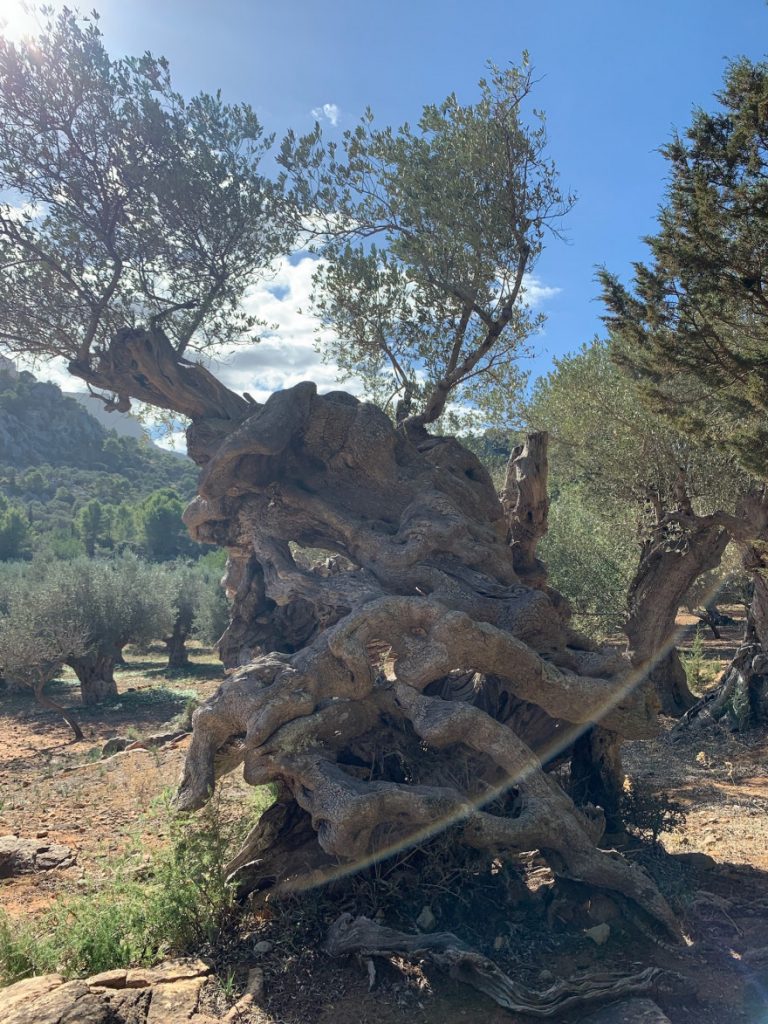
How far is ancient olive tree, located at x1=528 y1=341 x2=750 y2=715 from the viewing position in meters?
8.69

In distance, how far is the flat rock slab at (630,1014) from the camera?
3.83m

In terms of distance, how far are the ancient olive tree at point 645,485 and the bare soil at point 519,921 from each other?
1.71m

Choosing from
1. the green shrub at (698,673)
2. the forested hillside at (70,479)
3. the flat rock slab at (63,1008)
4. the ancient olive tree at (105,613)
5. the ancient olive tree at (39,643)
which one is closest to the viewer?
the flat rock slab at (63,1008)

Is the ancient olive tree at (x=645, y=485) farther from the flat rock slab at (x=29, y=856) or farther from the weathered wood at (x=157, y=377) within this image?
the flat rock slab at (x=29, y=856)

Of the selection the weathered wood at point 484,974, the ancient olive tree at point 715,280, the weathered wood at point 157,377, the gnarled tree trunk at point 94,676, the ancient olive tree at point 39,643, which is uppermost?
the ancient olive tree at point 715,280

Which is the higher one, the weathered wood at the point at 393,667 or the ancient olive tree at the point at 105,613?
the weathered wood at the point at 393,667

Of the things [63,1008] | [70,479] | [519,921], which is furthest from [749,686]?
[70,479]

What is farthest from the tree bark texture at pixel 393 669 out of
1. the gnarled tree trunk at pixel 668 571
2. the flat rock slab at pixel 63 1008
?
the flat rock slab at pixel 63 1008

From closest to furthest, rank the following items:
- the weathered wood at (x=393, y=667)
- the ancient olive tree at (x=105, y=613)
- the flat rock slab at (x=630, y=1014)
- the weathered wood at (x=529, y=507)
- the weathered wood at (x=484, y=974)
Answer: the flat rock slab at (x=630, y=1014) < the weathered wood at (x=484, y=974) < the weathered wood at (x=393, y=667) < the weathered wood at (x=529, y=507) < the ancient olive tree at (x=105, y=613)

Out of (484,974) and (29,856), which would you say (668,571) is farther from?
(29,856)

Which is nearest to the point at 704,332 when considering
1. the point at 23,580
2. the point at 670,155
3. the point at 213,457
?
the point at 670,155

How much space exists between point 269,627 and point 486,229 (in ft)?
16.7

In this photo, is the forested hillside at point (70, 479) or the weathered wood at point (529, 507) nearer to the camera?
the weathered wood at point (529, 507)

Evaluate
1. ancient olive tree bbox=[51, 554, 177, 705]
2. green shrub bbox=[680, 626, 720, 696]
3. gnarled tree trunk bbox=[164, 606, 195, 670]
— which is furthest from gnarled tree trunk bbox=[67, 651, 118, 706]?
green shrub bbox=[680, 626, 720, 696]
